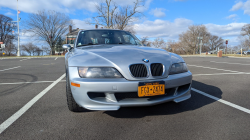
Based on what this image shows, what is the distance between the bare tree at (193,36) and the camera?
53.0 m

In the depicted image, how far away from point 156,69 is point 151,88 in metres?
0.31

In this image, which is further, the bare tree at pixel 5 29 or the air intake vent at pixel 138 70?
the bare tree at pixel 5 29

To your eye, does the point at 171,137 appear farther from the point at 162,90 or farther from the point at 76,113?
the point at 76,113

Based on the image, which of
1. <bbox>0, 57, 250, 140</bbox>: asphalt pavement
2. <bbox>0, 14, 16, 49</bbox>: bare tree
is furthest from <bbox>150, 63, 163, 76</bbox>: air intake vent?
<bbox>0, 14, 16, 49</bbox>: bare tree

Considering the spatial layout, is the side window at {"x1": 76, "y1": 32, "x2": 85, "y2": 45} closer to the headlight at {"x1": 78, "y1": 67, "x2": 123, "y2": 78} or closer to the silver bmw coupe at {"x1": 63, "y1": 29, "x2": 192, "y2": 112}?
the silver bmw coupe at {"x1": 63, "y1": 29, "x2": 192, "y2": 112}

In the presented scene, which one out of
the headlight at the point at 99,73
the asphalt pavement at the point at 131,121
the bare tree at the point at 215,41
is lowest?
the asphalt pavement at the point at 131,121

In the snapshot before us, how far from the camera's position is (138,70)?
2193mm

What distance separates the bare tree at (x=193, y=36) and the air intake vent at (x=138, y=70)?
184 ft

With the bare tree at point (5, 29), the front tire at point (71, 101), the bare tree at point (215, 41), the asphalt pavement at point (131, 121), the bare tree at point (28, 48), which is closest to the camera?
the asphalt pavement at point (131, 121)

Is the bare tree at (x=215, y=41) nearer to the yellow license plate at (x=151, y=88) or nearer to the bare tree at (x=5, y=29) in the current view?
the bare tree at (x=5, y=29)

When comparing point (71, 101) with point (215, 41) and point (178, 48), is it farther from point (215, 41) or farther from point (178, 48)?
point (215, 41)

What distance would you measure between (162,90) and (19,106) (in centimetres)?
244

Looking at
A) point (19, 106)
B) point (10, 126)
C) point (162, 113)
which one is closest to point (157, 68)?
point (162, 113)

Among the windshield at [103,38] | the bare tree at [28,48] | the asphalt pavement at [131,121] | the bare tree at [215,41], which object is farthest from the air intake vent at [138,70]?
the bare tree at [215,41]
